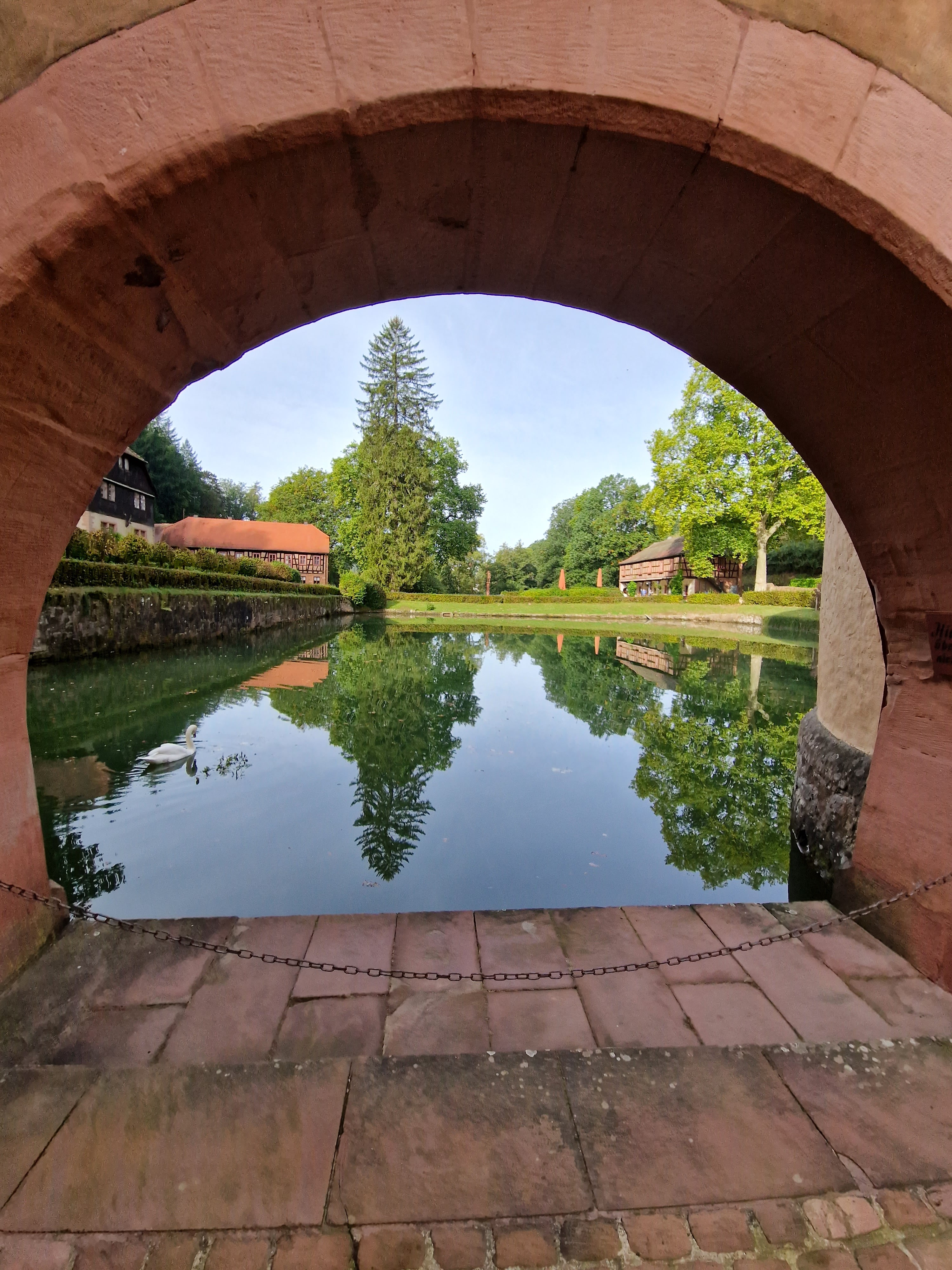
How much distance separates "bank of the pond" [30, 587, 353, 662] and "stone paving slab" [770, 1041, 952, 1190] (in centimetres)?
922

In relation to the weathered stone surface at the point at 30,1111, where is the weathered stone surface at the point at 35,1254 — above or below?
below

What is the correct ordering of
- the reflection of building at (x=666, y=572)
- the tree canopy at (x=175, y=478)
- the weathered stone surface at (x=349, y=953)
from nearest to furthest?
the weathered stone surface at (x=349, y=953) < the reflection of building at (x=666, y=572) < the tree canopy at (x=175, y=478)

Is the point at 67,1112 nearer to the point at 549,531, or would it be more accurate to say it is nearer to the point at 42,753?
the point at 42,753

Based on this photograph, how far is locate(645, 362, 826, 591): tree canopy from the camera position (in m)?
27.0

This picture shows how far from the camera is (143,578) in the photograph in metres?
15.4

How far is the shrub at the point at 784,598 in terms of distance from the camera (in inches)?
1075

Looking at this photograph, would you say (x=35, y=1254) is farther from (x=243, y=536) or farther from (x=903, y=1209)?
(x=243, y=536)

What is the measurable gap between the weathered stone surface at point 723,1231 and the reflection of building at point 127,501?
115ft

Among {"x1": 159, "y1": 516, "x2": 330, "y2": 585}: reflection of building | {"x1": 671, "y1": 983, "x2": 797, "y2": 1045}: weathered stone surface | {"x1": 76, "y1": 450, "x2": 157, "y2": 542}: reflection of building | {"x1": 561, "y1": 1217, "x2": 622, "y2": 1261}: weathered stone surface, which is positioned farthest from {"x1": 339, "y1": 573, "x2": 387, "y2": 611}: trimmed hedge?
{"x1": 561, "y1": 1217, "x2": 622, "y2": 1261}: weathered stone surface

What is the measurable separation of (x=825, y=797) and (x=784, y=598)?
28.0 meters

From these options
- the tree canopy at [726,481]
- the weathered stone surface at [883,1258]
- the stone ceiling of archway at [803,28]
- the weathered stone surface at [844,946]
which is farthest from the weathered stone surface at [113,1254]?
the tree canopy at [726,481]

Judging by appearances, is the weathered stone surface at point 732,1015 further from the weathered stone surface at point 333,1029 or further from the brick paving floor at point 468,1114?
the weathered stone surface at point 333,1029

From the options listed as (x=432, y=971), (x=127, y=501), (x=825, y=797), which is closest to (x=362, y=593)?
(x=127, y=501)

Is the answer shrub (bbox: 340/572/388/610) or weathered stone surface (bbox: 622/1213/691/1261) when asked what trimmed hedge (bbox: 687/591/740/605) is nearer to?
shrub (bbox: 340/572/388/610)
